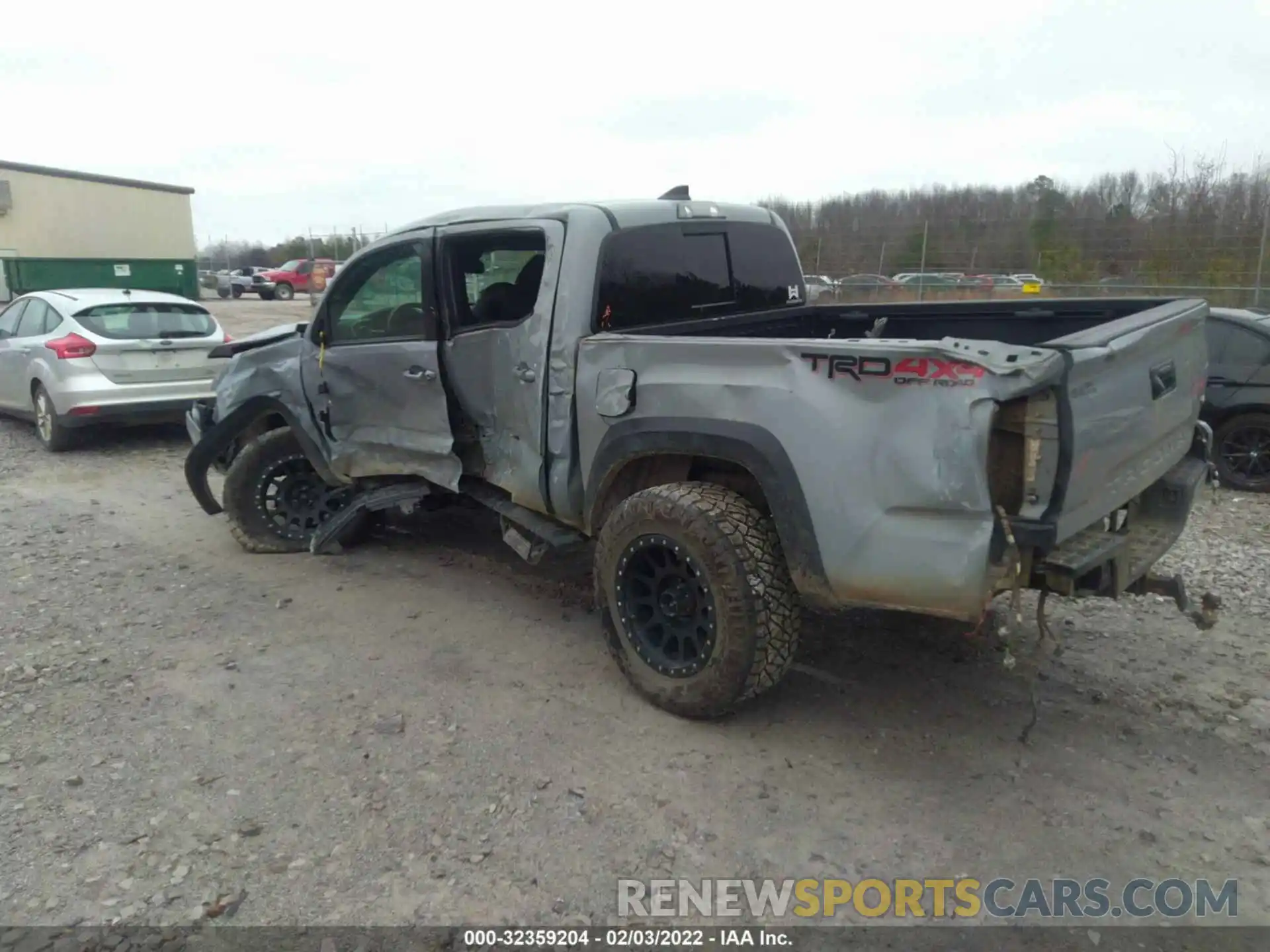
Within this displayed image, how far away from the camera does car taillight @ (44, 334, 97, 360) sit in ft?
28.0

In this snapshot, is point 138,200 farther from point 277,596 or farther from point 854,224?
point 277,596

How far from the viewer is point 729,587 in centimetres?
348

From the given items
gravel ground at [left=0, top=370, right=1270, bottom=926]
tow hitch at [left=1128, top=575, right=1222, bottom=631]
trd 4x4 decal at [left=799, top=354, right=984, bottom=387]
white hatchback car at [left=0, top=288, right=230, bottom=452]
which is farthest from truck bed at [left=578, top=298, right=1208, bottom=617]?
white hatchback car at [left=0, top=288, right=230, bottom=452]

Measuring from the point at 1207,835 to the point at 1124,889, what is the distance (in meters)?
0.48

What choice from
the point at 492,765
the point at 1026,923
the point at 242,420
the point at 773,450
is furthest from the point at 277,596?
the point at 1026,923

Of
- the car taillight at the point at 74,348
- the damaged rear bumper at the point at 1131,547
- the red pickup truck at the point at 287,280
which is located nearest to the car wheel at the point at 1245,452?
the damaged rear bumper at the point at 1131,547

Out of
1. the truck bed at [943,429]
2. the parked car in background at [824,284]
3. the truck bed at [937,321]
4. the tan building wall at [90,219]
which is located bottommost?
the truck bed at [943,429]

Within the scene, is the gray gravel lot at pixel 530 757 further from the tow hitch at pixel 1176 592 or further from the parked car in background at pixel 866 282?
the parked car in background at pixel 866 282

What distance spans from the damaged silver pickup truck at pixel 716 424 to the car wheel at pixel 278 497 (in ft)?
0.08

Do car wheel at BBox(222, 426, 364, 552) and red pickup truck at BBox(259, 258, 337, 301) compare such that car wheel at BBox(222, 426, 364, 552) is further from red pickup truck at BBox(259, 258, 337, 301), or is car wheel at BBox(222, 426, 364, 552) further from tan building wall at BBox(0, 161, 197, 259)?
red pickup truck at BBox(259, 258, 337, 301)

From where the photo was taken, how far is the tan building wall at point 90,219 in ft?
85.6

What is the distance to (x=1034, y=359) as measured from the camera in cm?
281

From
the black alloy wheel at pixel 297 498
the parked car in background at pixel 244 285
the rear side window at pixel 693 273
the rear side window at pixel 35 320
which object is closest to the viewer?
the rear side window at pixel 693 273

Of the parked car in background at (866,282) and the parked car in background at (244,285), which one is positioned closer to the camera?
the parked car in background at (866,282)
